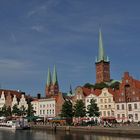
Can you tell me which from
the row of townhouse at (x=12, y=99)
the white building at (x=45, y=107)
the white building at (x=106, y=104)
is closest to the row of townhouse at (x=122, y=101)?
the white building at (x=106, y=104)

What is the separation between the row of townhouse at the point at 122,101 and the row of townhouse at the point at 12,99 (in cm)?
4494

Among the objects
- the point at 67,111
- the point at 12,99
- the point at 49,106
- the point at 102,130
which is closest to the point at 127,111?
the point at 67,111

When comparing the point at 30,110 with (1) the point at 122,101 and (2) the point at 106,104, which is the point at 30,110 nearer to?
(2) the point at 106,104

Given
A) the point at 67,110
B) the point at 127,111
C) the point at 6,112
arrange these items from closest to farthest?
the point at 67,110
the point at 127,111
the point at 6,112

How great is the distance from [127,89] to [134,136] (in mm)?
44166

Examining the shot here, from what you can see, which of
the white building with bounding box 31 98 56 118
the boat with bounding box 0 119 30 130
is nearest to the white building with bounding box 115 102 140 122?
the boat with bounding box 0 119 30 130

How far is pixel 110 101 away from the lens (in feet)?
374

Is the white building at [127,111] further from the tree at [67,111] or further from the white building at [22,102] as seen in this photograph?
the white building at [22,102]

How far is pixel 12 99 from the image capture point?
160500mm

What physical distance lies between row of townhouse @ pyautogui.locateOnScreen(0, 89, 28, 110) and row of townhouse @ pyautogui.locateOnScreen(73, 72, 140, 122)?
44.9 m

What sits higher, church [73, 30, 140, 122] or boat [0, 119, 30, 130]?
church [73, 30, 140, 122]

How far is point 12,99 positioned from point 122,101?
220 ft

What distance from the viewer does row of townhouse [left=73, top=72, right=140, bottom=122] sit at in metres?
106

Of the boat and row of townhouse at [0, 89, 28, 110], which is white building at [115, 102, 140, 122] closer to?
the boat
